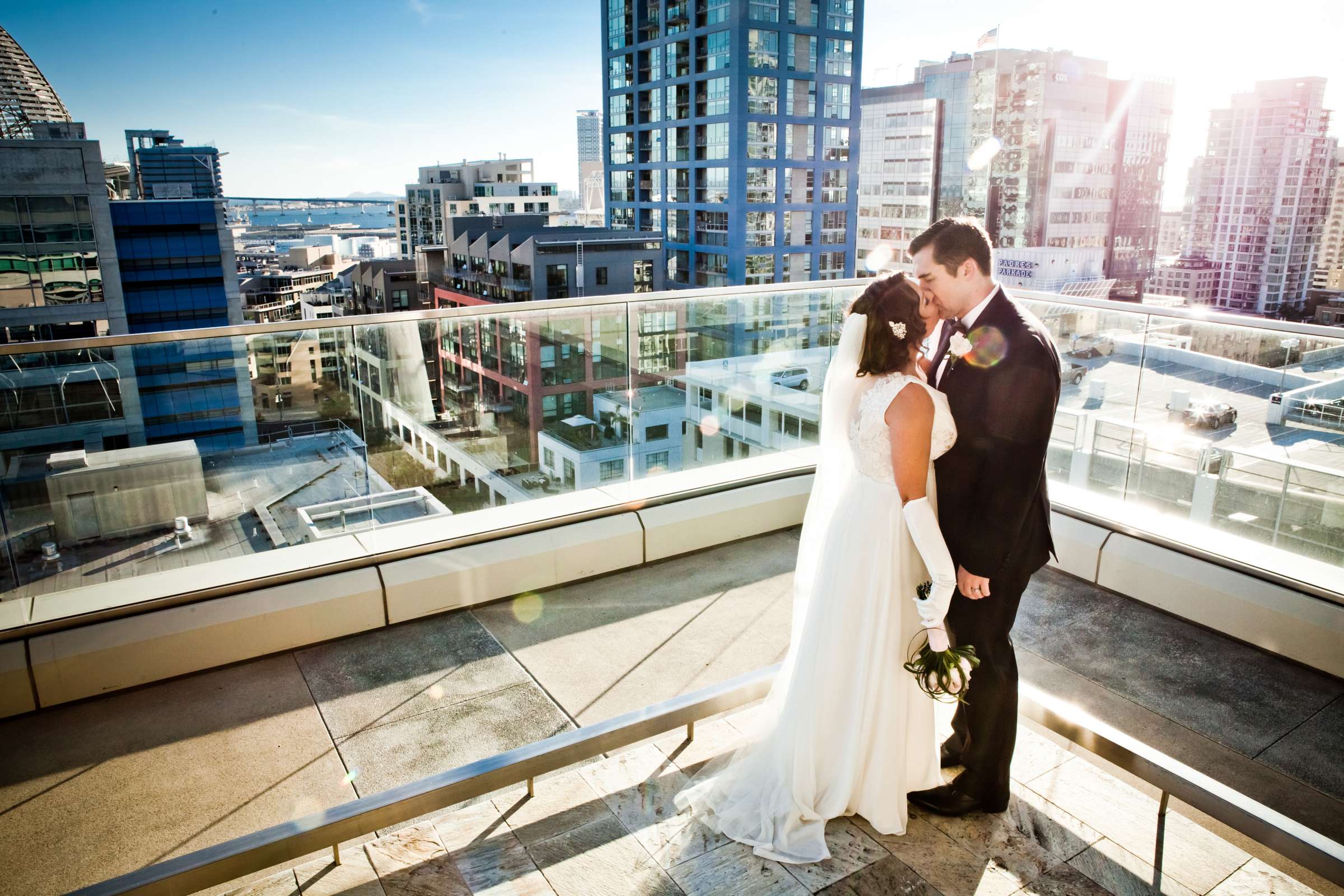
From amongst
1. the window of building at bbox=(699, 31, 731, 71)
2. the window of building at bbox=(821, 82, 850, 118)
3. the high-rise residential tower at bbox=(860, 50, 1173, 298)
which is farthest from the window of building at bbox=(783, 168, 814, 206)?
the high-rise residential tower at bbox=(860, 50, 1173, 298)

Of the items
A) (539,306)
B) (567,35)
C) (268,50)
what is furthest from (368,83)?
(539,306)

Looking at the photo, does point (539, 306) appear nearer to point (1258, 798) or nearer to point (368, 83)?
point (1258, 798)

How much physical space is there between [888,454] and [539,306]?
7.53 ft

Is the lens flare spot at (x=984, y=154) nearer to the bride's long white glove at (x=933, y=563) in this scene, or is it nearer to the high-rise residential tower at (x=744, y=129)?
the high-rise residential tower at (x=744, y=129)

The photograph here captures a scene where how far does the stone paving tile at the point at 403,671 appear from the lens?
112 inches

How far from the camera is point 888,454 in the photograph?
77.4 inches

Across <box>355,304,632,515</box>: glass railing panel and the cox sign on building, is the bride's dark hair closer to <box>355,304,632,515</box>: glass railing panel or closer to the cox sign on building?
<box>355,304,632,515</box>: glass railing panel

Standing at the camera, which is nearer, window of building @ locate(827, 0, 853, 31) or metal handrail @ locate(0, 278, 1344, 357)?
metal handrail @ locate(0, 278, 1344, 357)

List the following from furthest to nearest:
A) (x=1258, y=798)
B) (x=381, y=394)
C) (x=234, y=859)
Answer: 1. (x=381, y=394)
2. (x=1258, y=798)
3. (x=234, y=859)

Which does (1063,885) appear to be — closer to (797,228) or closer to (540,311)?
(540,311)

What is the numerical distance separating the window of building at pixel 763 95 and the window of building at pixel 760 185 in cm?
349

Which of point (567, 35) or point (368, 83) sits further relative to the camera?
point (368, 83)

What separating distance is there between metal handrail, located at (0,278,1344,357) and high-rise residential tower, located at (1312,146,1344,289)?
7987 centimetres

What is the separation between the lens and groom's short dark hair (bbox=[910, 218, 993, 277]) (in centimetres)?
203
